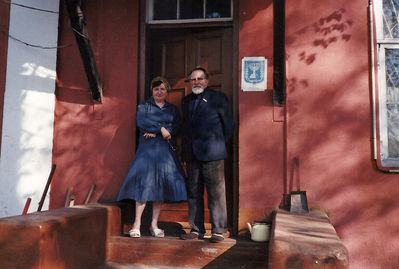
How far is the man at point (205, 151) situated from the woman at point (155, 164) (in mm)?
182

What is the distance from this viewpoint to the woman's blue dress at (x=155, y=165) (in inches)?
164

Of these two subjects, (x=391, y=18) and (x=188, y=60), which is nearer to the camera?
(x=391, y=18)

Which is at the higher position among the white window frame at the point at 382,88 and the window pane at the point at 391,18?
the window pane at the point at 391,18

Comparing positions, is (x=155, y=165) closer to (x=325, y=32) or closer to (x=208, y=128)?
(x=208, y=128)

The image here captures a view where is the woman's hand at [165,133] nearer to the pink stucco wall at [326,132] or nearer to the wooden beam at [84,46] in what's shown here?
the pink stucco wall at [326,132]

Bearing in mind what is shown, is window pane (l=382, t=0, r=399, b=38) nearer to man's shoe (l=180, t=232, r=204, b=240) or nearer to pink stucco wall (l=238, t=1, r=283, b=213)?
pink stucco wall (l=238, t=1, r=283, b=213)

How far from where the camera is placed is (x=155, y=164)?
13.9 feet

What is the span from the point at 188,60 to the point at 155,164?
1.53m

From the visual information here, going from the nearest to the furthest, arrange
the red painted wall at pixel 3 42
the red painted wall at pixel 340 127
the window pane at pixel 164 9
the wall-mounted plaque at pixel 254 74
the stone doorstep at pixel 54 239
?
the stone doorstep at pixel 54 239 < the red painted wall at pixel 340 127 < the wall-mounted plaque at pixel 254 74 < the red painted wall at pixel 3 42 < the window pane at pixel 164 9

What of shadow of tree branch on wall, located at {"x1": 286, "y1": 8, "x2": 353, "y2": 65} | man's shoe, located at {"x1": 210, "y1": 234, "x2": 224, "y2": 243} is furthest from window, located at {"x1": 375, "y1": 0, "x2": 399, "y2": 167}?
man's shoe, located at {"x1": 210, "y1": 234, "x2": 224, "y2": 243}

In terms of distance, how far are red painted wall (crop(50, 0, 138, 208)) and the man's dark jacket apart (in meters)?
0.92

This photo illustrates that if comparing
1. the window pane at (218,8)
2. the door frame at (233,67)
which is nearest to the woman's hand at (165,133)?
the door frame at (233,67)

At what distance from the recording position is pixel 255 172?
4.37 meters

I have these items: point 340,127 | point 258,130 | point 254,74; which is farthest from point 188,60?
point 340,127
